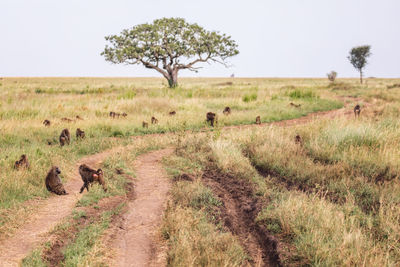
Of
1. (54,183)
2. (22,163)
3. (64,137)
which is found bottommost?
(54,183)

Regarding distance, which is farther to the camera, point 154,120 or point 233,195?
point 154,120

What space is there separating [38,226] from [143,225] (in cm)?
144

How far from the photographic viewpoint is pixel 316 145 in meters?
7.97

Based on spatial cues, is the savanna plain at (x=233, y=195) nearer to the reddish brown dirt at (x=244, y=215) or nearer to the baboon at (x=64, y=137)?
the reddish brown dirt at (x=244, y=215)

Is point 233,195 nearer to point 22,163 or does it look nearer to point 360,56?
point 22,163

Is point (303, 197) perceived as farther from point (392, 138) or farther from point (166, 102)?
point (166, 102)

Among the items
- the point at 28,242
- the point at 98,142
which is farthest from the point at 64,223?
the point at 98,142

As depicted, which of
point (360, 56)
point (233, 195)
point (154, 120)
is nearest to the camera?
point (233, 195)

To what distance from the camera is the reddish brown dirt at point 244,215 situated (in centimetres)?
412

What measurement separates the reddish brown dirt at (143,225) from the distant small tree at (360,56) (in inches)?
2630

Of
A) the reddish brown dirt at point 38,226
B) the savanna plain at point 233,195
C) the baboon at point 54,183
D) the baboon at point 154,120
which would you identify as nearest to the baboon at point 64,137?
the savanna plain at point 233,195

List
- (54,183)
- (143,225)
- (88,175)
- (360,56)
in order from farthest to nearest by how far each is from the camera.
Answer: (360,56) < (88,175) < (54,183) < (143,225)

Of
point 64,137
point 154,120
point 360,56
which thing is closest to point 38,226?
point 64,137

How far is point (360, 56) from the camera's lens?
6438cm
